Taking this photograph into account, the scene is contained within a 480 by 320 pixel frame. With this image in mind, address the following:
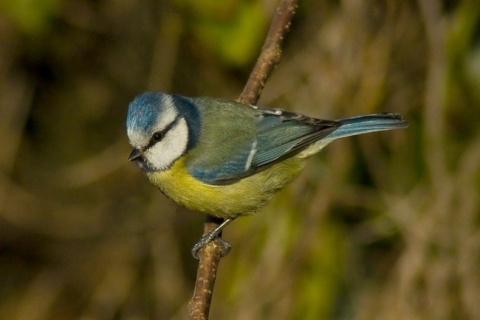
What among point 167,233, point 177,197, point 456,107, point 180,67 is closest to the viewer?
point 177,197

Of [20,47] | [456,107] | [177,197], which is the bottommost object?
[177,197]

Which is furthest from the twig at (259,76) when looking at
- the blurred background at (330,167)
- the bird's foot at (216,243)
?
the blurred background at (330,167)

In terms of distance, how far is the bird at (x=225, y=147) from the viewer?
2.75 m

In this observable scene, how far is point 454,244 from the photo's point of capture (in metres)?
3.44

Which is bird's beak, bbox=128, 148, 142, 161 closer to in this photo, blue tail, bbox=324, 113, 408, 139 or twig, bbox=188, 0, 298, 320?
twig, bbox=188, 0, 298, 320

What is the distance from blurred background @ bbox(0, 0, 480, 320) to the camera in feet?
11.3

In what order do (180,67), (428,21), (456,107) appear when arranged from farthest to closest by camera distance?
(180,67) → (456,107) → (428,21)

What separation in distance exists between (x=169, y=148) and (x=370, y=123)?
0.68m

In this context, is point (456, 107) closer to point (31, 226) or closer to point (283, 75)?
point (283, 75)

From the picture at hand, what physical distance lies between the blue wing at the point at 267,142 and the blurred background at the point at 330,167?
0.59 metres

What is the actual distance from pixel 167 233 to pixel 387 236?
3.60 feet

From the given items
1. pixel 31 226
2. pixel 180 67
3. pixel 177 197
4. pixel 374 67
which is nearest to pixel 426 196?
pixel 374 67

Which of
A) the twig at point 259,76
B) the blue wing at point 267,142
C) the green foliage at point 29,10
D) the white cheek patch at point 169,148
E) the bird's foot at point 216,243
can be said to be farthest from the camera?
the green foliage at point 29,10

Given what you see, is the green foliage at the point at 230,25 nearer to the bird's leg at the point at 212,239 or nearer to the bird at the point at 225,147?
the bird at the point at 225,147
